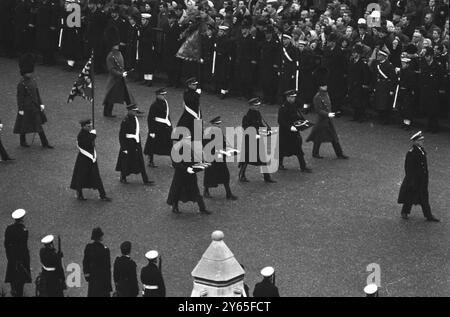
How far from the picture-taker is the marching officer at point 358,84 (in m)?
27.0

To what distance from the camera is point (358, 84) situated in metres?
27.0

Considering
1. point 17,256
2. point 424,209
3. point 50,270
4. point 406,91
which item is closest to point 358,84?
point 406,91

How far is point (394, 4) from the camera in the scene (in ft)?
98.1

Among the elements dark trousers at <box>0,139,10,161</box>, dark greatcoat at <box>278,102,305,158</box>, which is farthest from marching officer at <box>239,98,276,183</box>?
dark trousers at <box>0,139,10,161</box>

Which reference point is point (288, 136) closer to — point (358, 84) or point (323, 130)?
point (323, 130)

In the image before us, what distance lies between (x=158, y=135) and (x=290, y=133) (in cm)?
243

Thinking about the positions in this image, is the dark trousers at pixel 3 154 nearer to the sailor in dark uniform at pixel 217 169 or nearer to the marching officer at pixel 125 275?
the sailor in dark uniform at pixel 217 169

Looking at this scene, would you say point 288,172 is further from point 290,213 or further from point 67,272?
point 67,272

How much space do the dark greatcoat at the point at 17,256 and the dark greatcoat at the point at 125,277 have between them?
1.58 metres

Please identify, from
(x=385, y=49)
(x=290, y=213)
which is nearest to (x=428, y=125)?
(x=385, y=49)

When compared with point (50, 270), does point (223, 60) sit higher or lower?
higher

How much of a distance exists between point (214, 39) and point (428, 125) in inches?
220

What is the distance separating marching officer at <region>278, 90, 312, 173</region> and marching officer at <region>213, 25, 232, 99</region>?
5.55 meters
